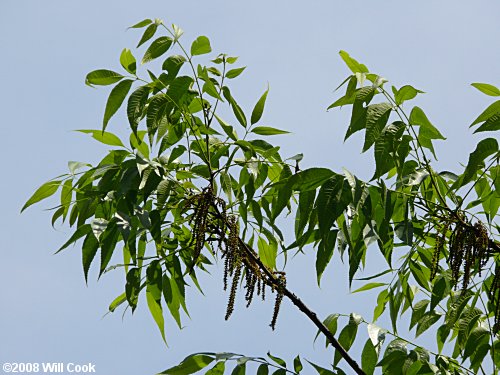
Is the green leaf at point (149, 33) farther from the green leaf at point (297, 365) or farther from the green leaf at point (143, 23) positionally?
the green leaf at point (297, 365)

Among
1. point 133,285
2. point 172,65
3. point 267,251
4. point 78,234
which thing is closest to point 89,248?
point 78,234

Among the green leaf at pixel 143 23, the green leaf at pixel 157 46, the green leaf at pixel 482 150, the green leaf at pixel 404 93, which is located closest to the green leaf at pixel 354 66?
the green leaf at pixel 404 93

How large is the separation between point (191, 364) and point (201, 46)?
1.18 m

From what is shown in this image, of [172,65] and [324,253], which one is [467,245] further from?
[172,65]

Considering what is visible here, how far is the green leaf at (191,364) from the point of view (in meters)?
2.94

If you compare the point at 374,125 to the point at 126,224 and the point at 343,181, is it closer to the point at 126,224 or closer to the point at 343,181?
the point at 343,181

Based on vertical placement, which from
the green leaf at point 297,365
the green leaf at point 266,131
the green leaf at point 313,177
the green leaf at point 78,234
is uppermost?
the green leaf at point 266,131

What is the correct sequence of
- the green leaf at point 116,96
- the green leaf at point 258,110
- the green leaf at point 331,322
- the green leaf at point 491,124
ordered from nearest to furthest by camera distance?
the green leaf at point 491,124
the green leaf at point 116,96
the green leaf at point 331,322
the green leaf at point 258,110

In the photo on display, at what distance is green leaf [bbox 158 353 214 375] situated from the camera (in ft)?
9.64

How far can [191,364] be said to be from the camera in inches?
116

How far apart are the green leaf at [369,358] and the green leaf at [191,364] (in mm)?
603

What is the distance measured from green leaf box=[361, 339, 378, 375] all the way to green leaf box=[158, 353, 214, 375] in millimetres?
603

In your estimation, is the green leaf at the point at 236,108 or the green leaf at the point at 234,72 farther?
the green leaf at the point at 234,72

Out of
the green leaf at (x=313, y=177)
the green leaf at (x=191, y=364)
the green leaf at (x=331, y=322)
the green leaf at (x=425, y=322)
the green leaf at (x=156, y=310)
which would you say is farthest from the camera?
the green leaf at (x=425, y=322)
